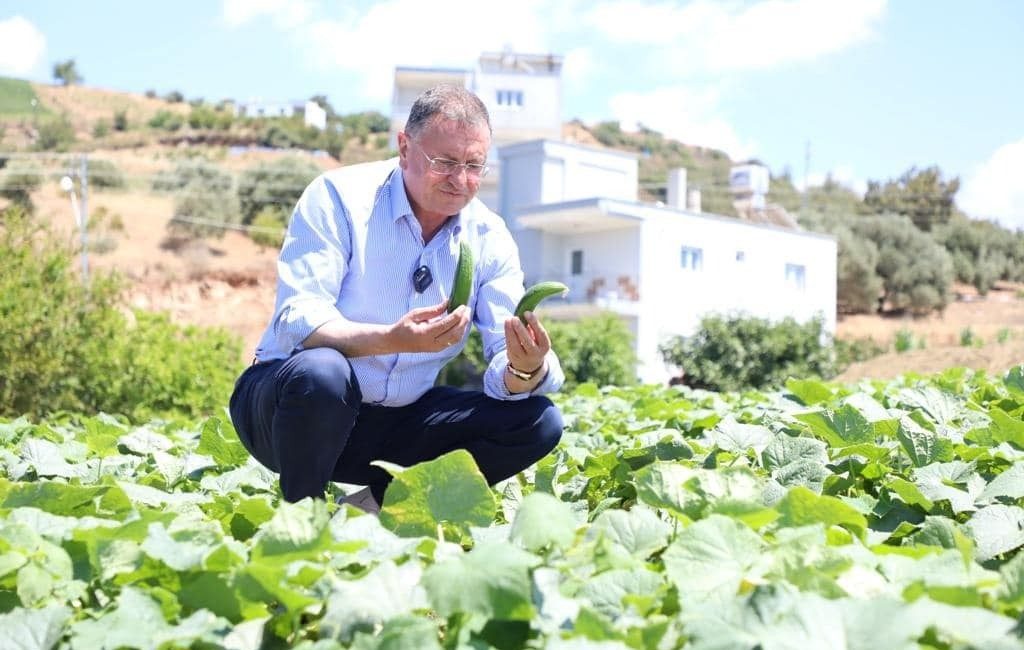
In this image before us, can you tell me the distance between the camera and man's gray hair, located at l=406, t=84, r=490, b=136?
302cm

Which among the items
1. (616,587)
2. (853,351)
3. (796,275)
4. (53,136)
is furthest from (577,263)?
(53,136)

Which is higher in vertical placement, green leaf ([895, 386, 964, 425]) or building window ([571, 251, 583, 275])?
building window ([571, 251, 583, 275])

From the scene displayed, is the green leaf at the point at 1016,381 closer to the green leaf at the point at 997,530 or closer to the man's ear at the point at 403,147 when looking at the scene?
the green leaf at the point at 997,530

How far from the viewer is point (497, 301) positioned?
10.9ft

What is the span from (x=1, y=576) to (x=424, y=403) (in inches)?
71.9

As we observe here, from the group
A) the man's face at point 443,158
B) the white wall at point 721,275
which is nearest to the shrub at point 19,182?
the white wall at point 721,275

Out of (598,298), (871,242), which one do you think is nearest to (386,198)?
(598,298)

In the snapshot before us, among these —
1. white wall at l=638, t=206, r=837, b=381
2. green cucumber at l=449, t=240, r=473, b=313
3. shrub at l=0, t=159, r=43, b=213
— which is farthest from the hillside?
green cucumber at l=449, t=240, r=473, b=313

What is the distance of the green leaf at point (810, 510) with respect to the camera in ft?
5.62

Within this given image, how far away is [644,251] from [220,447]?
28.1 meters

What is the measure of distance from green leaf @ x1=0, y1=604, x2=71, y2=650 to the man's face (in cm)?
186

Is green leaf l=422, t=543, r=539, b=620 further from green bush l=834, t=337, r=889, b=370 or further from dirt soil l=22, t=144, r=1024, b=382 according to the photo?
dirt soil l=22, t=144, r=1024, b=382

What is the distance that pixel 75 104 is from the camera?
72.1m

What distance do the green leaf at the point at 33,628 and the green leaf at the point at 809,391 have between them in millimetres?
2548
